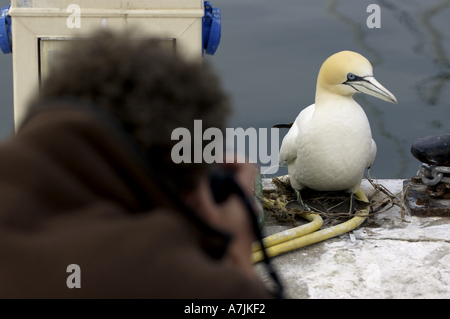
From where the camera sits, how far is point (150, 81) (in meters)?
0.58

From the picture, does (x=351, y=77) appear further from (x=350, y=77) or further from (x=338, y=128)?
(x=338, y=128)

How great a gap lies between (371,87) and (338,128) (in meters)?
0.36

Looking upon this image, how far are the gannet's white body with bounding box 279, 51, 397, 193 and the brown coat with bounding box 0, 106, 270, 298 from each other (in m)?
2.46

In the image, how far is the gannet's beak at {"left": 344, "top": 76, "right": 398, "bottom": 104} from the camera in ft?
9.25

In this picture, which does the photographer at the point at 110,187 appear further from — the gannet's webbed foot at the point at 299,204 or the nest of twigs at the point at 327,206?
the gannet's webbed foot at the point at 299,204

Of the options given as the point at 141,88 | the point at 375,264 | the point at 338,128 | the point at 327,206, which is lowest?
the point at 375,264

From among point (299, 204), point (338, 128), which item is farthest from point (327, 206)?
point (338, 128)

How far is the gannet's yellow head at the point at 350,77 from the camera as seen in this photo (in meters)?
2.87

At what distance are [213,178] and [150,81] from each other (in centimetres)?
19

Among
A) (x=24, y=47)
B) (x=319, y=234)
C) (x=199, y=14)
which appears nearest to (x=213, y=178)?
(x=319, y=234)

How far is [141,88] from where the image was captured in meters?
0.58

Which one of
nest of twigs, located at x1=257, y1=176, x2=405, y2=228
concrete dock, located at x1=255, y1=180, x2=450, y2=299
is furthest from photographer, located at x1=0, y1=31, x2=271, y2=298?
nest of twigs, located at x1=257, y1=176, x2=405, y2=228

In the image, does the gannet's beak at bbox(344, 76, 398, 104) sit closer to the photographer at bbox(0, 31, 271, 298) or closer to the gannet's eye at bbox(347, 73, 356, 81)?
the gannet's eye at bbox(347, 73, 356, 81)
